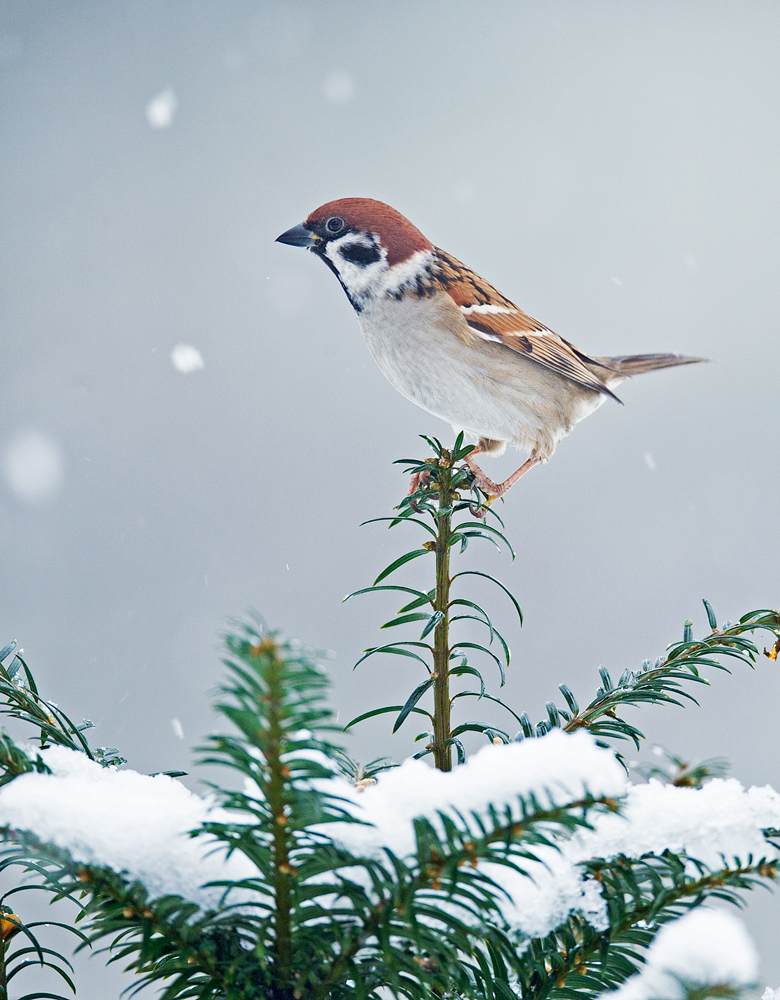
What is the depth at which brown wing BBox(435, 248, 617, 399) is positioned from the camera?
898mm

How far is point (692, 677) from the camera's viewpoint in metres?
0.47

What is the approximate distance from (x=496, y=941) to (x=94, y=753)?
260 mm

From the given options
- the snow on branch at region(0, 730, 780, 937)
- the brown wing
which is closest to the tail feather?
the brown wing

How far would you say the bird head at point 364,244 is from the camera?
2.74 ft

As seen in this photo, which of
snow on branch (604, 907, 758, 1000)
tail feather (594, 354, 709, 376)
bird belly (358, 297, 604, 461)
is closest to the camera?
snow on branch (604, 907, 758, 1000)

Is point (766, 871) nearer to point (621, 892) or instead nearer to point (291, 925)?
point (621, 892)

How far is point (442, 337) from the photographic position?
84 cm

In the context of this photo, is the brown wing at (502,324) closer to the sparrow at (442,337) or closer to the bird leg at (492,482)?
the sparrow at (442,337)

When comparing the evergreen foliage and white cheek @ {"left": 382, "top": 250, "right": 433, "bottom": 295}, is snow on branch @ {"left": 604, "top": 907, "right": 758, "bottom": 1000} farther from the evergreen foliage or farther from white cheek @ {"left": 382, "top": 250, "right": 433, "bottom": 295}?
white cheek @ {"left": 382, "top": 250, "right": 433, "bottom": 295}

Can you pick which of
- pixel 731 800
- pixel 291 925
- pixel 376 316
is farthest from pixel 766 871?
pixel 376 316

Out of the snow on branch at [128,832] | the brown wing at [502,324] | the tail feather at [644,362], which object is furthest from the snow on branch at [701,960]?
the tail feather at [644,362]

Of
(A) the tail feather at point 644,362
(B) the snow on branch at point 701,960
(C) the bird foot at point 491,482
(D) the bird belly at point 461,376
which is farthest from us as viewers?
(A) the tail feather at point 644,362

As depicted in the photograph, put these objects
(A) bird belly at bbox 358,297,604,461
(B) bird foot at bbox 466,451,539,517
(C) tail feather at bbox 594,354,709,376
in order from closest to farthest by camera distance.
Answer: (B) bird foot at bbox 466,451,539,517, (A) bird belly at bbox 358,297,604,461, (C) tail feather at bbox 594,354,709,376

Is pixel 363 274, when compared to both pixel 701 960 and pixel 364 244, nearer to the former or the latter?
pixel 364 244
